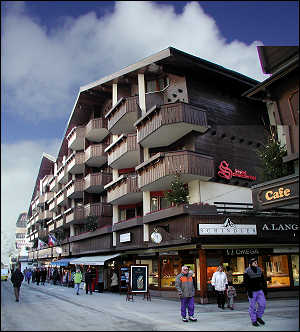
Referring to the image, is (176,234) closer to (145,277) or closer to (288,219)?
(145,277)

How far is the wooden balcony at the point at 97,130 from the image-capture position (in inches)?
1453

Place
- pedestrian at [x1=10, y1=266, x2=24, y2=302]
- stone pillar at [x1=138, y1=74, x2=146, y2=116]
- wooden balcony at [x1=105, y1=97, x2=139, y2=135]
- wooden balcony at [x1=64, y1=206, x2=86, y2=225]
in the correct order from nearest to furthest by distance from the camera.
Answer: pedestrian at [x1=10, y1=266, x2=24, y2=302] → stone pillar at [x1=138, y1=74, x2=146, y2=116] → wooden balcony at [x1=105, y1=97, x2=139, y2=135] → wooden balcony at [x1=64, y1=206, x2=86, y2=225]

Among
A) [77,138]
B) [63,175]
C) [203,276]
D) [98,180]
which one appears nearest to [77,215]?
[98,180]

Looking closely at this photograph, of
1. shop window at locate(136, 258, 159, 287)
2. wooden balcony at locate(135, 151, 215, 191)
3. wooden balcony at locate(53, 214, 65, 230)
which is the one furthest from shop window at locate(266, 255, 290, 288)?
wooden balcony at locate(53, 214, 65, 230)

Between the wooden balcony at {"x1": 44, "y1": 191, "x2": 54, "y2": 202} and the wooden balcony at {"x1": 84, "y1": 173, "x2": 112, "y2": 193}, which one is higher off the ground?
the wooden balcony at {"x1": 44, "y1": 191, "x2": 54, "y2": 202}

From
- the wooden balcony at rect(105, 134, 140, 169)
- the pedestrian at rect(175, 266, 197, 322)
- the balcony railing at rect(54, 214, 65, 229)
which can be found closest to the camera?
the pedestrian at rect(175, 266, 197, 322)

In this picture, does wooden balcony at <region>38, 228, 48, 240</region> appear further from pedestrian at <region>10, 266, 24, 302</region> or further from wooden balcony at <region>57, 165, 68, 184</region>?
pedestrian at <region>10, 266, 24, 302</region>

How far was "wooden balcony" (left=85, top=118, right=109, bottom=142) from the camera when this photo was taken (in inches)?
1453

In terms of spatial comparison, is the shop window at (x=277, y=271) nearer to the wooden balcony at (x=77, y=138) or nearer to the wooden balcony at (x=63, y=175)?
the wooden balcony at (x=77, y=138)

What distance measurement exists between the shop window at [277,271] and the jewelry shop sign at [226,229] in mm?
3116

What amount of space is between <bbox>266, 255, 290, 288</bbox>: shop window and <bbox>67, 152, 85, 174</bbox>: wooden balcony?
78.3 ft

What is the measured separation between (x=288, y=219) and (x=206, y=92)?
10.1 metres

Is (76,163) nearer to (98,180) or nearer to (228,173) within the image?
(98,180)

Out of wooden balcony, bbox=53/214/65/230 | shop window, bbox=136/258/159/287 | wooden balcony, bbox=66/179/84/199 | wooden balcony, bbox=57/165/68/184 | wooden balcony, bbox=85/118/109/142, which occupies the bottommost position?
shop window, bbox=136/258/159/287
